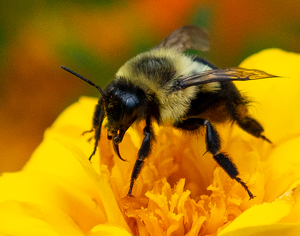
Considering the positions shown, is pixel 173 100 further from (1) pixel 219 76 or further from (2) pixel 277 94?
(2) pixel 277 94

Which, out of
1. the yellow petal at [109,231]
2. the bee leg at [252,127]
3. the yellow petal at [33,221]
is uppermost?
the bee leg at [252,127]

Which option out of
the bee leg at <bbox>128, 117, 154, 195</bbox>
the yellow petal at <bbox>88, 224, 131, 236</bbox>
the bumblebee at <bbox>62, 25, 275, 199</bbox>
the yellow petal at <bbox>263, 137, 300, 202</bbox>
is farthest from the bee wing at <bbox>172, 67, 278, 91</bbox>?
the yellow petal at <bbox>88, 224, 131, 236</bbox>

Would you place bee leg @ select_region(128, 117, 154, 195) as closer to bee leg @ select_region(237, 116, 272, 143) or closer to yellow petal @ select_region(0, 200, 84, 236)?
yellow petal @ select_region(0, 200, 84, 236)

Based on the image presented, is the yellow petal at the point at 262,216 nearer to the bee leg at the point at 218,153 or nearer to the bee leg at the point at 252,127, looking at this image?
the bee leg at the point at 218,153

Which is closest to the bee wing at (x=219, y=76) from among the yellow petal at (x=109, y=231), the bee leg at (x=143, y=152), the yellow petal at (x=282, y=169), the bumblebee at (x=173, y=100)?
the bumblebee at (x=173, y=100)

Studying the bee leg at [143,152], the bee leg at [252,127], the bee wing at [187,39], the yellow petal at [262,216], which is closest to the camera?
the yellow petal at [262,216]

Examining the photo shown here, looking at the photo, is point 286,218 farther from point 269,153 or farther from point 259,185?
point 269,153
